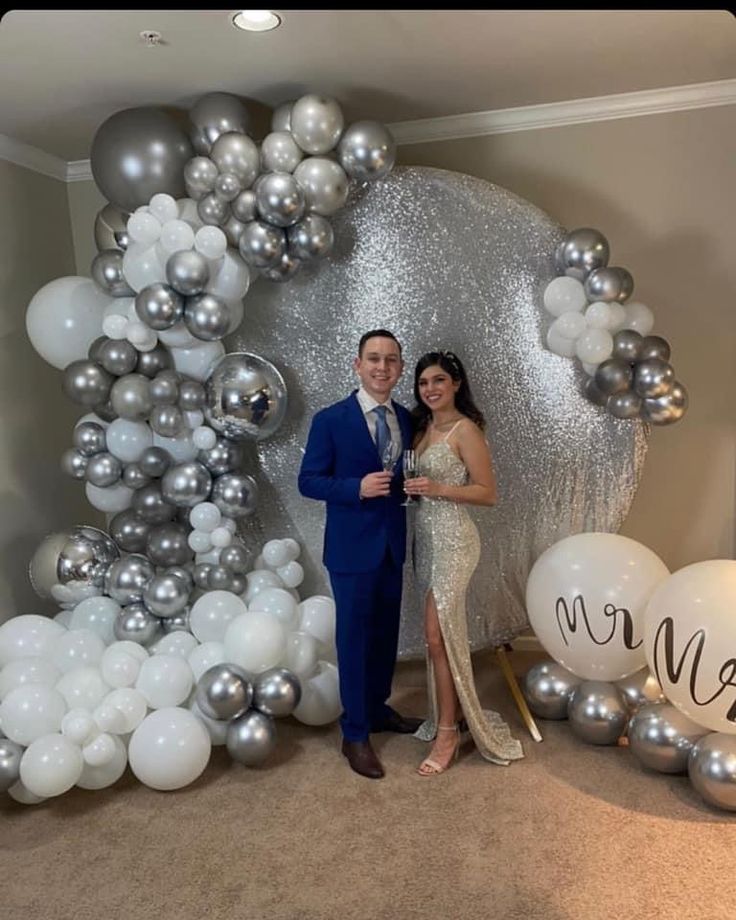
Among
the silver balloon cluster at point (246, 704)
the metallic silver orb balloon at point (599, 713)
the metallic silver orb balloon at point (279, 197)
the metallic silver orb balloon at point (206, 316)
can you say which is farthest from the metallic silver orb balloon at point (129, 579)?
the metallic silver orb balloon at point (599, 713)

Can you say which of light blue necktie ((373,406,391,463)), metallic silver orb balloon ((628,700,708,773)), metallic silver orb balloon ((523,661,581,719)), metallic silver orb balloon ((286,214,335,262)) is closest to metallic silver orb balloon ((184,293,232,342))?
metallic silver orb balloon ((286,214,335,262))

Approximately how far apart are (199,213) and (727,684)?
7.07 feet

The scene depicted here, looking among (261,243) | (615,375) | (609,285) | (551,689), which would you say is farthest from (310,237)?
(551,689)

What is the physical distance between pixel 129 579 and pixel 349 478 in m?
0.90

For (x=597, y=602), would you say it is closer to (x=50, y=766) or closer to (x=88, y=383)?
(x=50, y=766)

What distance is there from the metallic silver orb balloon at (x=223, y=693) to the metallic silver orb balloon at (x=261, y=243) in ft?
4.32

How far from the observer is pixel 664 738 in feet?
7.85

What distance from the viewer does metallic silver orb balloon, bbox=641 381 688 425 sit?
2.73 meters

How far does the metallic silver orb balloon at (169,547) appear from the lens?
2879 millimetres

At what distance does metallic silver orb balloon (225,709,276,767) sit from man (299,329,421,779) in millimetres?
253

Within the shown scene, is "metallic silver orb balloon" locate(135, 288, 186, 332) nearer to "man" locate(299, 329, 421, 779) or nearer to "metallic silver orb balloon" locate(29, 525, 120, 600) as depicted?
"man" locate(299, 329, 421, 779)

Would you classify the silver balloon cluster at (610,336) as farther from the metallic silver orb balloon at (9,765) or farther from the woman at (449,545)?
the metallic silver orb balloon at (9,765)

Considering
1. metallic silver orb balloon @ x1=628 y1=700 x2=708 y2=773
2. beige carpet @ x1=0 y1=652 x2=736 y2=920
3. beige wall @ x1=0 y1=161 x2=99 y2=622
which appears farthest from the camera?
beige wall @ x1=0 y1=161 x2=99 y2=622

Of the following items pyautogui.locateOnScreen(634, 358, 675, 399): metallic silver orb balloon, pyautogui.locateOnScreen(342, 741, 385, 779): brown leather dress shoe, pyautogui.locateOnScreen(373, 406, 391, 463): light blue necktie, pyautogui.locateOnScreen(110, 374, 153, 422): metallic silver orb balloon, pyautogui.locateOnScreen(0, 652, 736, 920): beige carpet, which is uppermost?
pyautogui.locateOnScreen(110, 374, 153, 422): metallic silver orb balloon
